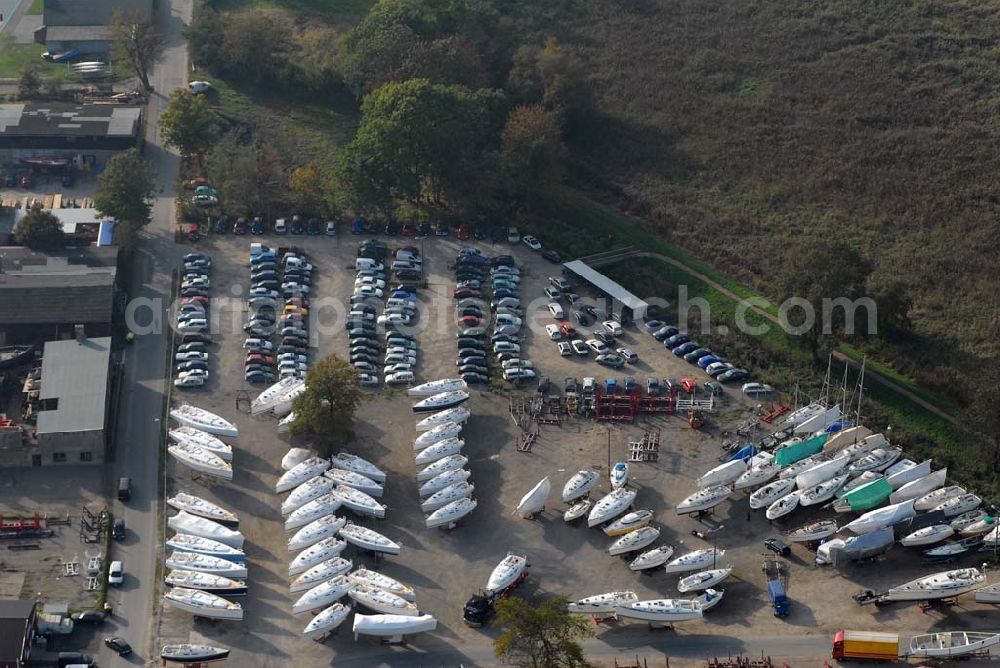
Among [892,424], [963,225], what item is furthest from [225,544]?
[963,225]

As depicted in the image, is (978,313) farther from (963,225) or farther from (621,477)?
(621,477)

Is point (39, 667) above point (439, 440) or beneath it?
beneath

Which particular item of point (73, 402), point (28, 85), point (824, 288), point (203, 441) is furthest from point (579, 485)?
point (28, 85)

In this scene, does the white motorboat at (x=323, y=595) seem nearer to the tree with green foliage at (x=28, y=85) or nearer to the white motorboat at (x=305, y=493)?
the white motorboat at (x=305, y=493)

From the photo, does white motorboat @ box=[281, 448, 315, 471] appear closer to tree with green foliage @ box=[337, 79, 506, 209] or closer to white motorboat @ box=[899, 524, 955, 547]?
tree with green foliage @ box=[337, 79, 506, 209]

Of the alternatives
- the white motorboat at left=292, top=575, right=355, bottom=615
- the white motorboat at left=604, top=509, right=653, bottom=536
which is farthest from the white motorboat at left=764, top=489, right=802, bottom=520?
the white motorboat at left=292, top=575, right=355, bottom=615

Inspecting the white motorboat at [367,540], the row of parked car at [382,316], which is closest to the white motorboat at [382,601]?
the white motorboat at [367,540]
